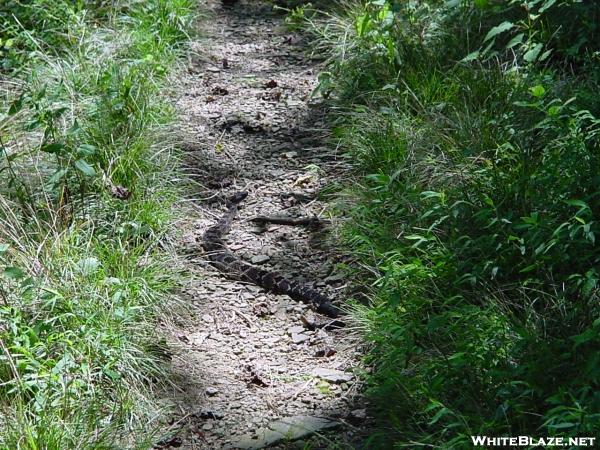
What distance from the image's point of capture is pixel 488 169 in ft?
13.5

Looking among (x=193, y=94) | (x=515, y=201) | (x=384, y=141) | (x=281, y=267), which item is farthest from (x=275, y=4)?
(x=515, y=201)

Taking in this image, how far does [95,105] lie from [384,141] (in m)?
1.68

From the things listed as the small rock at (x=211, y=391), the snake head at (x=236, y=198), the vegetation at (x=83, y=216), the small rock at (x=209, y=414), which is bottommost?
the small rock at (x=209, y=414)

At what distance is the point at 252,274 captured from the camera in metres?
4.43

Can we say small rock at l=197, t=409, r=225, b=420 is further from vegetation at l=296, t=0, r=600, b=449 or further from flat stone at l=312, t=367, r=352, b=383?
vegetation at l=296, t=0, r=600, b=449

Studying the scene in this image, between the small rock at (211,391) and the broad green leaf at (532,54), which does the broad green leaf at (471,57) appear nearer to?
the broad green leaf at (532,54)

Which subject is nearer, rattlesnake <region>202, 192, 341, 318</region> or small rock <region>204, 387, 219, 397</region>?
small rock <region>204, 387, 219, 397</region>

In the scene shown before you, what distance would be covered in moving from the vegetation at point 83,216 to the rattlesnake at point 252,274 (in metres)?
0.27

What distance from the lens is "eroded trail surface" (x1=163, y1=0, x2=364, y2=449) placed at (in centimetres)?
357

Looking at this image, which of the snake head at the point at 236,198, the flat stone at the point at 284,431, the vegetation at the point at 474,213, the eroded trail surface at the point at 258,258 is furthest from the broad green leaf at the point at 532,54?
the flat stone at the point at 284,431

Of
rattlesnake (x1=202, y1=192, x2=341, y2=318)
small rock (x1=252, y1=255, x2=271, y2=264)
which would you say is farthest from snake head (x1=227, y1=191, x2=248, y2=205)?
small rock (x1=252, y1=255, x2=271, y2=264)

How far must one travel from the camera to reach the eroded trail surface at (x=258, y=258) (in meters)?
3.57

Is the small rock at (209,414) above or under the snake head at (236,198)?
under

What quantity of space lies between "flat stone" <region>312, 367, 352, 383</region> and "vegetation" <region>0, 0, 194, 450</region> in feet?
2.19
